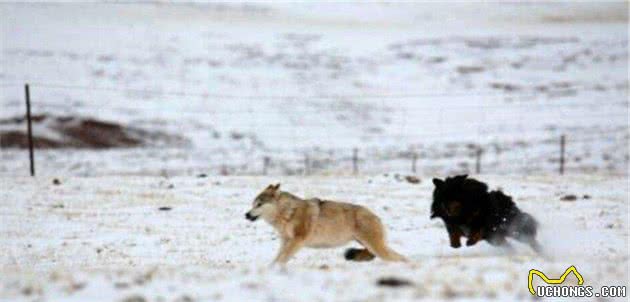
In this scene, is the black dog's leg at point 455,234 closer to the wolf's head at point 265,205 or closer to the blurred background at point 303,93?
the wolf's head at point 265,205

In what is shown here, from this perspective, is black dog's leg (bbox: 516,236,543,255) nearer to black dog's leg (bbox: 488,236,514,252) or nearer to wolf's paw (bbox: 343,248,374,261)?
black dog's leg (bbox: 488,236,514,252)

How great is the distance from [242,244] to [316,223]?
4583mm

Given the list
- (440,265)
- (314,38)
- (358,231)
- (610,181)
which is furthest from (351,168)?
(314,38)

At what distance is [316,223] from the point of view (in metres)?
12.7

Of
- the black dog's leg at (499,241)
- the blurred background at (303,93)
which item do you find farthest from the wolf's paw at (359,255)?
the blurred background at (303,93)

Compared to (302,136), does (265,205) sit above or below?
above

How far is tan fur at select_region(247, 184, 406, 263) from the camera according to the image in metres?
12.6

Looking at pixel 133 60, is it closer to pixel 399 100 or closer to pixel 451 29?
pixel 399 100

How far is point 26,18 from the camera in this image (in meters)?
82.8

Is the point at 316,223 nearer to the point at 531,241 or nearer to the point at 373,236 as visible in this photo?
the point at 373,236

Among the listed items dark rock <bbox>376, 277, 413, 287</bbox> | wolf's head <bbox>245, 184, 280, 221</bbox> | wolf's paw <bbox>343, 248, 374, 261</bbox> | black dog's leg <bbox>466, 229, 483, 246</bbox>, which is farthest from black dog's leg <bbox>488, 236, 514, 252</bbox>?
dark rock <bbox>376, 277, 413, 287</bbox>

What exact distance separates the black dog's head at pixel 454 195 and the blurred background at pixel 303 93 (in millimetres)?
14994

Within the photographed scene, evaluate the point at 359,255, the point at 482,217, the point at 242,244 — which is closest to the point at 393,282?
the point at 359,255

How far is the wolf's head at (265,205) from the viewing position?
12688 mm
